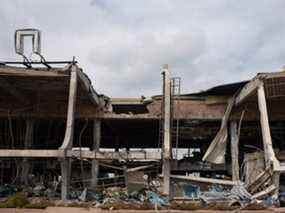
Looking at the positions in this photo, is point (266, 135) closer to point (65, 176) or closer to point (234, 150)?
point (234, 150)

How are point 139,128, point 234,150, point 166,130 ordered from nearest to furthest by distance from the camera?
point 166,130 < point 234,150 < point 139,128

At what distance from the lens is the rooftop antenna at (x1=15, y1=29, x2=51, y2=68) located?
22.0 metres

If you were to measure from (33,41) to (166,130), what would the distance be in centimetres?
767

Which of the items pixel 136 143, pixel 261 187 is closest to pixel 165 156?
pixel 261 187

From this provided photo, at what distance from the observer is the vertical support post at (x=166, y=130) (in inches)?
860

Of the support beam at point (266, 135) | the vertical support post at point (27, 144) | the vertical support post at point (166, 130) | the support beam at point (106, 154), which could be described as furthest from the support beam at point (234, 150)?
the vertical support post at point (27, 144)

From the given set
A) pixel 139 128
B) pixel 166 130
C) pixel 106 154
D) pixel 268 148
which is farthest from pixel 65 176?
pixel 139 128

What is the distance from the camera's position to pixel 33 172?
29.3 m

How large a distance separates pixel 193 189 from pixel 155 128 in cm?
769

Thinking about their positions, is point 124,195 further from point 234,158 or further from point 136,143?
point 136,143

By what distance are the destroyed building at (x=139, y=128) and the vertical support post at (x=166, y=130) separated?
1.9 inches

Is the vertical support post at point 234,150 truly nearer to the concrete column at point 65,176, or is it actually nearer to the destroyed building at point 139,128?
the destroyed building at point 139,128

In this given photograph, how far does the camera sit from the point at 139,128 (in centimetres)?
3053

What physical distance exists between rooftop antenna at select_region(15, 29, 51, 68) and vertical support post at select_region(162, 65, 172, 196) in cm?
588
